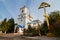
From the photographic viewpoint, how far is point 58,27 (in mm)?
3990

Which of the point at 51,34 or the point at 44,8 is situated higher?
the point at 44,8

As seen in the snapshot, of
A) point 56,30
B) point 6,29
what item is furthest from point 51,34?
point 6,29

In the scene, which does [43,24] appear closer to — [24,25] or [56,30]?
[56,30]

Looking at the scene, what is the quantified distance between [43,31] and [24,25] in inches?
94.0

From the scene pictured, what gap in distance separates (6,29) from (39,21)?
1398mm

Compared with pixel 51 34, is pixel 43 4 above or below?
above

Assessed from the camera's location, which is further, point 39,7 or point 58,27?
point 39,7

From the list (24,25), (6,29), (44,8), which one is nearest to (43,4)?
(44,8)

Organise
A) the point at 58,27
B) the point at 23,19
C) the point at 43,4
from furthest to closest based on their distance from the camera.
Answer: the point at 23,19 < the point at 43,4 < the point at 58,27

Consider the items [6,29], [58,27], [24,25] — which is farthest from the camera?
[24,25]

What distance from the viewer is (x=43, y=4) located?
4664mm

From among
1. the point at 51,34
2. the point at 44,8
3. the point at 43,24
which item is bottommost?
the point at 51,34

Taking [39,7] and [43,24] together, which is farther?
[43,24]

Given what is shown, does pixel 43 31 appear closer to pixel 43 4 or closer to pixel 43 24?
pixel 43 24
